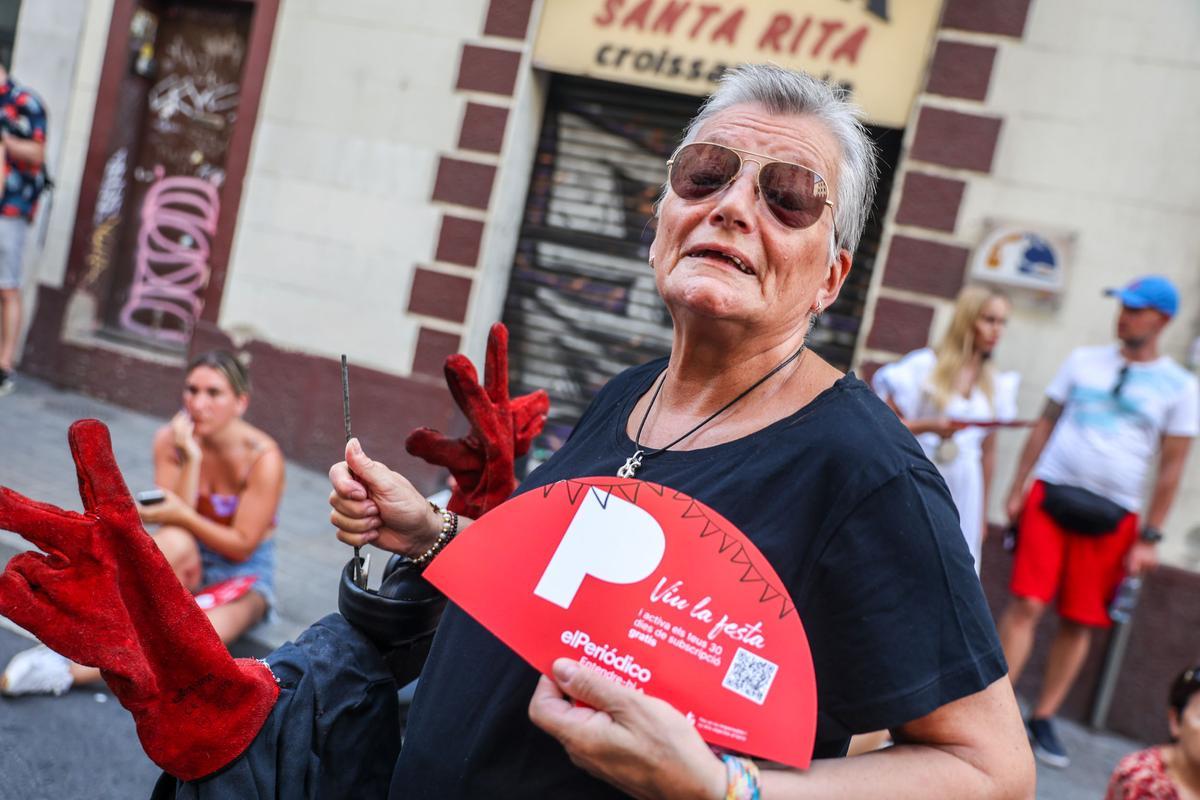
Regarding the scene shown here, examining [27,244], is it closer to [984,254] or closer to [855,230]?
[984,254]

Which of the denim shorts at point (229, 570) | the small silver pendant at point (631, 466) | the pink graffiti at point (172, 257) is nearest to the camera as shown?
the small silver pendant at point (631, 466)

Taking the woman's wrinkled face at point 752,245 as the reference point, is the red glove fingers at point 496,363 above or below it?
below

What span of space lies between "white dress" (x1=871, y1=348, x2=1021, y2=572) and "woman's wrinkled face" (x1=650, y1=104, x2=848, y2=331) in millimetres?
2817

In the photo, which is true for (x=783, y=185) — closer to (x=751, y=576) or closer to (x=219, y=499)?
(x=751, y=576)

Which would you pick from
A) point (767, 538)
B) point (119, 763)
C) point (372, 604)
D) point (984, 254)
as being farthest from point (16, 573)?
point (984, 254)

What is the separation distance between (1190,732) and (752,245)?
2.12m

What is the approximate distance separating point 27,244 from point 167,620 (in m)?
7.13

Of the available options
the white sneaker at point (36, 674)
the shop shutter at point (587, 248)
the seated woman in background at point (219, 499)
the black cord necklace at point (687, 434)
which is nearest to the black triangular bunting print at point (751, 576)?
the black cord necklace at point (687, 434)

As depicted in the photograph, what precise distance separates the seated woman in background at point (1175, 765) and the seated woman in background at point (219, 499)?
3.07 m

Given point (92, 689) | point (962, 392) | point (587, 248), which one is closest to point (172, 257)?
point (587, 248)

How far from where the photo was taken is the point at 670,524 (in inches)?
47.2

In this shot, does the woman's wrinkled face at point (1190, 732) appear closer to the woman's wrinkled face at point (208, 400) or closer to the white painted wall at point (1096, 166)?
the white painted wall at point (1096, 166)

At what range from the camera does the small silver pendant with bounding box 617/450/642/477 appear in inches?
55.6

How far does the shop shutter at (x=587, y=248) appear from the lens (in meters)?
6.59
